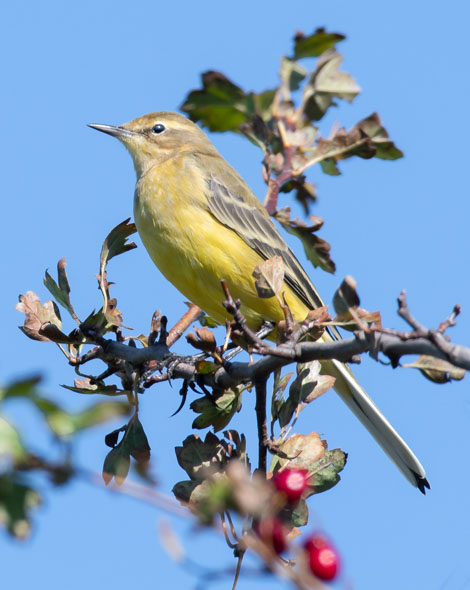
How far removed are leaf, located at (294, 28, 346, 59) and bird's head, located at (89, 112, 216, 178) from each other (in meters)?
2.71

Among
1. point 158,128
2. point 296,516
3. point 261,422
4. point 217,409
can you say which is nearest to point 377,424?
point 217,409

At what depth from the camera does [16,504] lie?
5.05 feet

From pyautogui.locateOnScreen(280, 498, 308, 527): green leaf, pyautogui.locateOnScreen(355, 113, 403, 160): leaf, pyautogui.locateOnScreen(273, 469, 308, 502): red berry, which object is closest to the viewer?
pyautogui.locateOnScreen(273, 469, 308, 502): red berry

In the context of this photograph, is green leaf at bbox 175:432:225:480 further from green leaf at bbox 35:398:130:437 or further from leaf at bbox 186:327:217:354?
green leaf at bbox 35:398:130:437

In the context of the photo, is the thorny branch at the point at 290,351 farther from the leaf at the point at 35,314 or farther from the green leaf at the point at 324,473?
the green leaf at the point at 324,473

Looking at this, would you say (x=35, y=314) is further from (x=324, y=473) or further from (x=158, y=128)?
(x=158, y=128)

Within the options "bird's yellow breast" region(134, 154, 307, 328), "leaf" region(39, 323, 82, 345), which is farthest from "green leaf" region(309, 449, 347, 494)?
"bird's yellow breast" region(134, 154, 307, 328)

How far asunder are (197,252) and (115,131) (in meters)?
2.43

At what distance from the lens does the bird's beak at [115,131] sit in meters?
7.93

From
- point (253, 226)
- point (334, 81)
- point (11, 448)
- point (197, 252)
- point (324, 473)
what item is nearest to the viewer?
point (11, 448)

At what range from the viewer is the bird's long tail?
550 centimetres

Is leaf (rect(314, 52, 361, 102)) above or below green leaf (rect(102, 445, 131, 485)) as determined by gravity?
above

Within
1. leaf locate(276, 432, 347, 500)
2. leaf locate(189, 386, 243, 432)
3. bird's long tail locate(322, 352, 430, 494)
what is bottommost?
bird's long tail locate(322, 352, 430, 494)

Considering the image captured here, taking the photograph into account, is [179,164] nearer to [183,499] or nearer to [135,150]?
[135,150]
